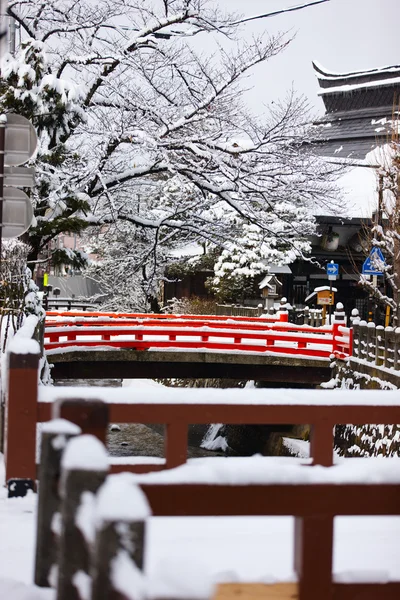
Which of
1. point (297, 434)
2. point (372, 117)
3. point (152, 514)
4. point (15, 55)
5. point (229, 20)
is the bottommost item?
point (297, 434)

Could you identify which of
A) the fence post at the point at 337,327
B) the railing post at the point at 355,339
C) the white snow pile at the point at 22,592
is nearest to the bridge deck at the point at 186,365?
the fence post at the point at 337,327

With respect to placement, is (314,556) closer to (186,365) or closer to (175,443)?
(175,443)

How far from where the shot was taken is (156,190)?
28.4 meters

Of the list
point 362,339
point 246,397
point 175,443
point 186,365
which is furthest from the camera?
point 186,365

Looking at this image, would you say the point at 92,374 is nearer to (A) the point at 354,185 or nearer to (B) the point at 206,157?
(B) the point at 206,157

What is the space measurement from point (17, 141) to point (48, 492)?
462cm

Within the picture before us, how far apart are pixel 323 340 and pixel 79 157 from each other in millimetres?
7066

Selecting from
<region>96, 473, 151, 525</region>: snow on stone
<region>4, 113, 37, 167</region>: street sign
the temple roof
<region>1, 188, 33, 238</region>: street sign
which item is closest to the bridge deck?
<region>1, 188, 33, 238</region>: street sign

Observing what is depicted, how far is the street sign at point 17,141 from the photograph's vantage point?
6.92m

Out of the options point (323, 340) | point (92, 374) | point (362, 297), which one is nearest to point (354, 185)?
point (362, 297)

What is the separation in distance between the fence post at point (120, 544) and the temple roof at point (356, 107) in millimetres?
35983

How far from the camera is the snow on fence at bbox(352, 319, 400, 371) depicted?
1472 cm

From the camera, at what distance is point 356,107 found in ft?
131

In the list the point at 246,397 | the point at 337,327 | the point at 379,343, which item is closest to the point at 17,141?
the point at 246,397
